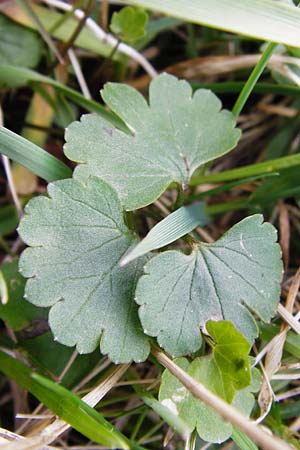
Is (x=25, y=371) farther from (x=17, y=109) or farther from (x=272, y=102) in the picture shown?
(x=272, y=102)

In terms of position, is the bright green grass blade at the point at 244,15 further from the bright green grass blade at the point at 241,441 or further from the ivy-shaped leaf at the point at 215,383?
the bright green grass blade at the point at 241,441

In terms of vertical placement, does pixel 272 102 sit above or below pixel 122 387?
above

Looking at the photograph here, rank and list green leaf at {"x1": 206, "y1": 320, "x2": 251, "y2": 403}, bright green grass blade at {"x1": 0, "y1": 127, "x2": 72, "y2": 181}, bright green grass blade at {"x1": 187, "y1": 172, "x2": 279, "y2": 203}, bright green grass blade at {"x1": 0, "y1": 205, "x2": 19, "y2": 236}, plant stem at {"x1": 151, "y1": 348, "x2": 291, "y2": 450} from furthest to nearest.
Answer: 1. bright green grass blade at {"x1": 0, "y1": 205, "x2": 19, "y2": 236}
2. bright green grass blade at {"x1": 187, "y1": 172, "x2": 279, "y2": 203}
3. bright green grass blade at {"x1": 0, "y1": 127, "x2": 72, "y2": 181}
4. green leaf at {"x1": 206, "y1": 320, "x2": 251, "y2": 403}
5. plant stem at {"x1": 151, "y1": 348, "x2": 291, "y2": 450}

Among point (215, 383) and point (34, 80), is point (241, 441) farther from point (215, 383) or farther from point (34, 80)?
point (34, 80)

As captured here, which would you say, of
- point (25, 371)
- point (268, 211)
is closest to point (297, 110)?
point (268, 211)

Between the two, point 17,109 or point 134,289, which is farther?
point 17,109

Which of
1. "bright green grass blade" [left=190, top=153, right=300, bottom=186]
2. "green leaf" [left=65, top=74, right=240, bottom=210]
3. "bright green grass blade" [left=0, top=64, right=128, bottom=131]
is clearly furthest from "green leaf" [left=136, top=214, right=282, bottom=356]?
"bright green grass blade" [left=0, top=64, right=128, bottom=131]

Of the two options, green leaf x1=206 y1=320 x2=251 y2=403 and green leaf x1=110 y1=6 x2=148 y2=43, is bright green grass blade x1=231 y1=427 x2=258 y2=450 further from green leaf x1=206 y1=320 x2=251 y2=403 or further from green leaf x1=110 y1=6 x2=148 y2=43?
green leaf x1=110 y1=6 x2=148 y2=43

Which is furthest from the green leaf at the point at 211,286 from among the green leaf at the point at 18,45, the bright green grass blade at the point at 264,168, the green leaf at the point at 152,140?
the green leaf at the point at 18,45
